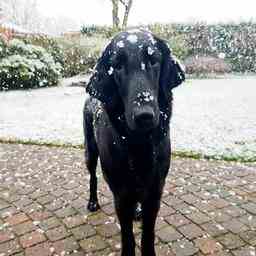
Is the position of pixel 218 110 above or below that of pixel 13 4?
below

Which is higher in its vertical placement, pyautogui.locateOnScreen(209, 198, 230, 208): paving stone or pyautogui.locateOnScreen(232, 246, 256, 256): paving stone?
pyautogui.locateOnScreen(232, 246, 256, 256): paving stone

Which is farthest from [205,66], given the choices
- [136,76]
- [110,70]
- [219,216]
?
[136,76]

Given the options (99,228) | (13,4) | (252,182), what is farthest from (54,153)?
(13,4)

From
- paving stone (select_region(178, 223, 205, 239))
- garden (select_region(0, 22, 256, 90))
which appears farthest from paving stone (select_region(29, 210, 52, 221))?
garden (select_region(0, 22, 256, 90))

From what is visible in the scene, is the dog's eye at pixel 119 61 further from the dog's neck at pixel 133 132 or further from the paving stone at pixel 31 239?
the paving stone at pixel 31 239

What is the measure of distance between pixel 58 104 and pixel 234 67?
973 centimetres

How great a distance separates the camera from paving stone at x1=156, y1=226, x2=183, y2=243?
136 inches

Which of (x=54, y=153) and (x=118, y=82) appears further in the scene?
(x=54, y=153)

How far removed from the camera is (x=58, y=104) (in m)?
11.3

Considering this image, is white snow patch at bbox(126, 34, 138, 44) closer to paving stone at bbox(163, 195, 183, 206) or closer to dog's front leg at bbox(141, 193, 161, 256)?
dog's front leg at bbox(141, 193, 161, 256)

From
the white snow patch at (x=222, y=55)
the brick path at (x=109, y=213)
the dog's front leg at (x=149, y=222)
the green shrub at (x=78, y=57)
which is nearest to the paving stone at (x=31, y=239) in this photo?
the brick path at (x=109, y=213)

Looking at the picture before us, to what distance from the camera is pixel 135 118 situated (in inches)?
84.1

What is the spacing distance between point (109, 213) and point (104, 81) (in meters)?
2.00

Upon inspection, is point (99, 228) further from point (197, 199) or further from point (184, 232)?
point (197, 199)
